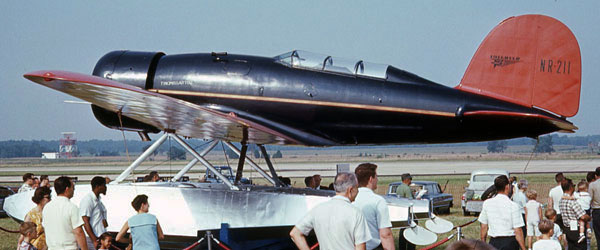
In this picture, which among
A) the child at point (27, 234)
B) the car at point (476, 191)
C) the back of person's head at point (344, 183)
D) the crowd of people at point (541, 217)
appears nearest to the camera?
the back of person's head at point (344, 183)

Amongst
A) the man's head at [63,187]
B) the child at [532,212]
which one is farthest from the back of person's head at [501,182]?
the man's head at [63,187]

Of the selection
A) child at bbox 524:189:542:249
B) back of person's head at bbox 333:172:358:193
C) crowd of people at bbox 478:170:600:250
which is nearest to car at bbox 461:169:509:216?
crowd of people at bbox 478:170:600:250

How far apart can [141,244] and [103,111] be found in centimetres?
511

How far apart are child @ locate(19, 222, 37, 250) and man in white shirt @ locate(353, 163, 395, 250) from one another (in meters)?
4.09

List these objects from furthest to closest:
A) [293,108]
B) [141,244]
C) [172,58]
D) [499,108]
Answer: [172,58] < [293,108] < [499,108] < [141,244]

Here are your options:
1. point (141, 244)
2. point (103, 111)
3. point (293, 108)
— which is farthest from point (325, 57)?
point (141, 244)

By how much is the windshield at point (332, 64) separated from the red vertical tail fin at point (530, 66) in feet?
4.21

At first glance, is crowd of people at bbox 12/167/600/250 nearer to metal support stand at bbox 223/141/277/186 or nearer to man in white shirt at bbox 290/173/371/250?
man in white shirt at bbox 290/173/371/250

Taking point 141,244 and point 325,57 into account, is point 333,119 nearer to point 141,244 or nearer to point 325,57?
point 325,57

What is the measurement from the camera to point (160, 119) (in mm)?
9742

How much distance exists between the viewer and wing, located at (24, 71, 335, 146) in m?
7.91

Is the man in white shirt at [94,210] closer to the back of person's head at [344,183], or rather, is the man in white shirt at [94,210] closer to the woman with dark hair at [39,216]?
the woman with dark hair at [39,216]

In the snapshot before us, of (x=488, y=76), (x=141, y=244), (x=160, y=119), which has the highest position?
(x=488, y=76)

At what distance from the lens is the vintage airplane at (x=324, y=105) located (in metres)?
9.32
